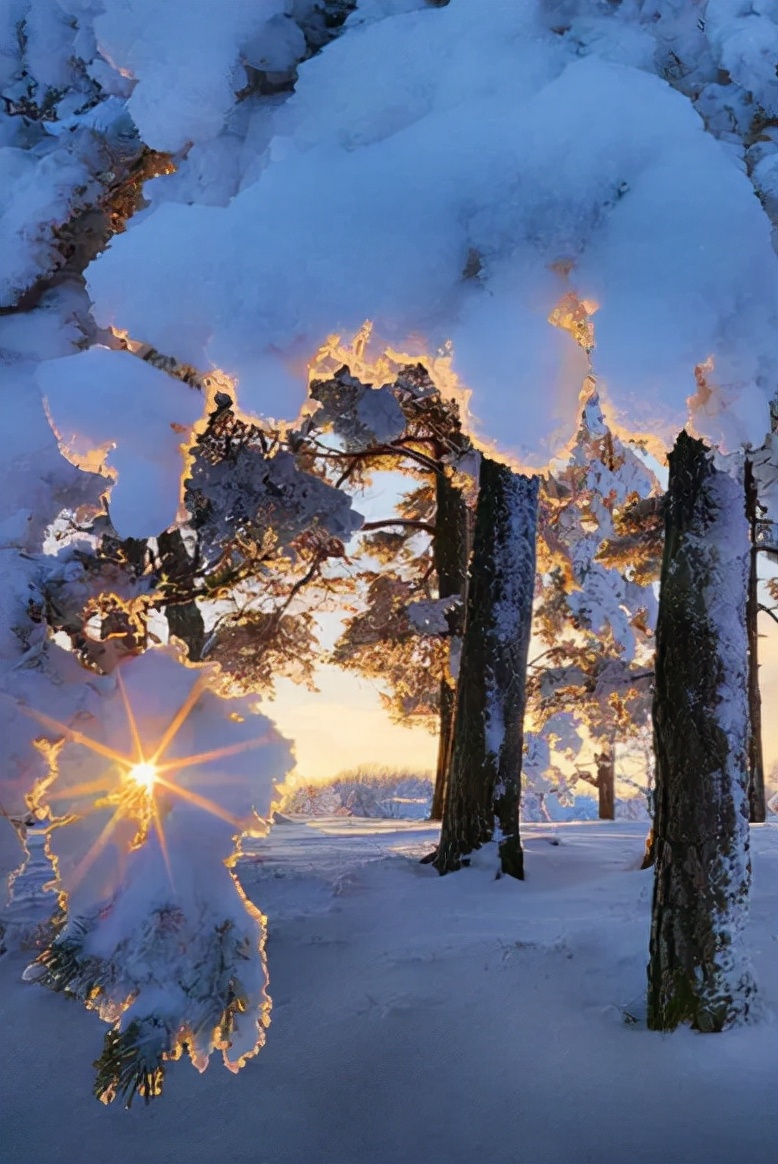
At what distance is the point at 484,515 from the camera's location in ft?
30.7

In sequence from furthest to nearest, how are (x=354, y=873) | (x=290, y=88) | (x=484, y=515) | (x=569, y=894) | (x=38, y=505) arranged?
(x=484, y=515) < (x=354, y=873) < (x=569, y=894) < (x=38, y=505) < (x=290, y=88)

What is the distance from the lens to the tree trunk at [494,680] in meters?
8.63

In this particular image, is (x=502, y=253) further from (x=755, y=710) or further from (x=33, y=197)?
(x=755, y=710)

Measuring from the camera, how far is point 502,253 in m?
3.03

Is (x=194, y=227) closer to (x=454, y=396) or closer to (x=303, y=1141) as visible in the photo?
(x=454, y=396)

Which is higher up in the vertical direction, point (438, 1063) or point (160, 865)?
point (160, 865)

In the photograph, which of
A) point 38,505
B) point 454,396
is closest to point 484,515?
point 38,505

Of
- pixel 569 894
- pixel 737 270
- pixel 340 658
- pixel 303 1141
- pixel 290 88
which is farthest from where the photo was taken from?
pixel 340 658

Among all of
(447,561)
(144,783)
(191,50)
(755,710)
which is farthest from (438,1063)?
(755,710)

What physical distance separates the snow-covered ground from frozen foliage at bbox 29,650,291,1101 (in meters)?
0.74

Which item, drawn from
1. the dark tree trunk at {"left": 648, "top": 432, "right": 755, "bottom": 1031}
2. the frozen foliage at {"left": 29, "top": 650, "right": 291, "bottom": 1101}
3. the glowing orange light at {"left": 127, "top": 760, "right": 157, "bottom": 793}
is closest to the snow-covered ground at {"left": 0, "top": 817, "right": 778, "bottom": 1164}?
the dark tree trunk at {"left": 648, "top": 432, "right": 755, "bottom": 1031}

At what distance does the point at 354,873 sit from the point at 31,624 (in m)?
4.36

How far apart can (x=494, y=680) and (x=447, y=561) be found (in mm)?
5691

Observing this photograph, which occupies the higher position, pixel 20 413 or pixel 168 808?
pixel 20 413
